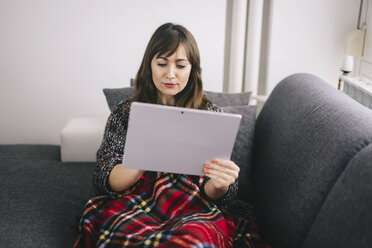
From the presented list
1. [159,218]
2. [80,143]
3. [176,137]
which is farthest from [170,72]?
[80,143]

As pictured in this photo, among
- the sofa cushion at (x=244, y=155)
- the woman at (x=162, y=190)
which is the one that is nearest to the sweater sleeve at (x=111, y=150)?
the woman at (x=162, y=190)

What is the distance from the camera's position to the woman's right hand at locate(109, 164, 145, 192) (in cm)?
126

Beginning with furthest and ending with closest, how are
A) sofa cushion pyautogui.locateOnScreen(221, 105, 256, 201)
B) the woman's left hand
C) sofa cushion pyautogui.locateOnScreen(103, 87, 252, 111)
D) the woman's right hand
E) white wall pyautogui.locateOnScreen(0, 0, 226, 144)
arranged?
white wall pyautogui.locateOnScreen(0, 0, 226, 144) → sofa cushion pyautogui.locateOnScreen(103, 87, 252, 111) → sofa cushion pyautogui.locateOnScreen(221, 105, 256, 201) → the woman's right hand → the woman's left hand

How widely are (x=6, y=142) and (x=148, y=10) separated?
1296 millimetres

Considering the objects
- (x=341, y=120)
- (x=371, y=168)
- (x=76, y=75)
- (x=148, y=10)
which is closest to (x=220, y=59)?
(x=148, y=10)

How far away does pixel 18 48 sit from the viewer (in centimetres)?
240

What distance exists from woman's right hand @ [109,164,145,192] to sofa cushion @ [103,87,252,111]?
1.84 feet

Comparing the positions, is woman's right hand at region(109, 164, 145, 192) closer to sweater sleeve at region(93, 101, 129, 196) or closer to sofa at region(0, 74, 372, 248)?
sweater sleeve at region(93, 101, 129, 196)

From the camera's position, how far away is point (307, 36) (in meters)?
2.57

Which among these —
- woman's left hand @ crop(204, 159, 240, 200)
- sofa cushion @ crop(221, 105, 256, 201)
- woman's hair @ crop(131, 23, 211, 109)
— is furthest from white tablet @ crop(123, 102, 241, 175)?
sofa cushion @ crop(221, 105, 256, 201)

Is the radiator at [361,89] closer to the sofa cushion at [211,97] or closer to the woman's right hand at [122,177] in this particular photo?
the sofa cushion at [211,97]

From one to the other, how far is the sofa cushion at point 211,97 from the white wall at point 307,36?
0.82m

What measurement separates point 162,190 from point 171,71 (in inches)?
16.2

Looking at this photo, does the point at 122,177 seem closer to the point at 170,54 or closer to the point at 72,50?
the point at 170,54
